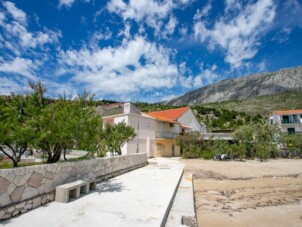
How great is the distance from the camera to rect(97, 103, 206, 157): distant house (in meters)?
26.1

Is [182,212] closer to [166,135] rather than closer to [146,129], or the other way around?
[146,129]

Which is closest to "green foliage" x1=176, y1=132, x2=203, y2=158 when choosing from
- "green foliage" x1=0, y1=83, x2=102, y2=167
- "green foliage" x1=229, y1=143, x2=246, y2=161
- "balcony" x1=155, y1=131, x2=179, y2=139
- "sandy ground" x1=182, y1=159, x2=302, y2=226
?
"balcony" x1=155, y1=131, x2=179, y2=139

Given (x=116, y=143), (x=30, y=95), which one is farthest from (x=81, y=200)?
(x=116, y=143)

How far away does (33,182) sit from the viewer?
212 inches

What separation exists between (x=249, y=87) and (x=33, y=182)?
135939 millimetres

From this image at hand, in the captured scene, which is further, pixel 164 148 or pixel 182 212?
pixel 164 148

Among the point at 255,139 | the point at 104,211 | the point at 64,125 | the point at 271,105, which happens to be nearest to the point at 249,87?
the point at 271,105

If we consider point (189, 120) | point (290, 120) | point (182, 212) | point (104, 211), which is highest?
point (290, 120)

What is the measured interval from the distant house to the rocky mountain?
8799 cm

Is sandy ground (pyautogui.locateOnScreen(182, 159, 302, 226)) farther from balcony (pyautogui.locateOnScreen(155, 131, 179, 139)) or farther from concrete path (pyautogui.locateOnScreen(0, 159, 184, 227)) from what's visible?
balcony (pyautogui.locateOnScreen(155, 131, 179, 139))

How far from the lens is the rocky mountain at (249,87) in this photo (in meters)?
110

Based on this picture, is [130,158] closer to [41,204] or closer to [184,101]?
[41,204]

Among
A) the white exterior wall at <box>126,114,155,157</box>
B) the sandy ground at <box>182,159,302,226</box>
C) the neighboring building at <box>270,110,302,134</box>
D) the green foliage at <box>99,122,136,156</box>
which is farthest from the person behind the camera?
the neighboring building at <box>270,110,302,134</box>

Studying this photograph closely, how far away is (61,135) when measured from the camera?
6.87 metres
